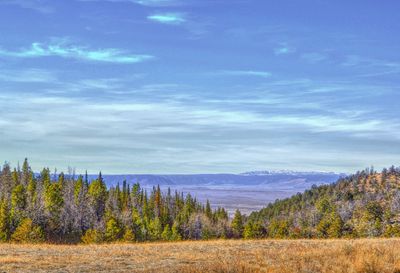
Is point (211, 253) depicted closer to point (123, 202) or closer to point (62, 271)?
point (62, 271)

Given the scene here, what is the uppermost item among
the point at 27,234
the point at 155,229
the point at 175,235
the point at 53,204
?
the point at 53,204

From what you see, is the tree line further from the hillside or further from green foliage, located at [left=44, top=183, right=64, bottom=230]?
the hillside

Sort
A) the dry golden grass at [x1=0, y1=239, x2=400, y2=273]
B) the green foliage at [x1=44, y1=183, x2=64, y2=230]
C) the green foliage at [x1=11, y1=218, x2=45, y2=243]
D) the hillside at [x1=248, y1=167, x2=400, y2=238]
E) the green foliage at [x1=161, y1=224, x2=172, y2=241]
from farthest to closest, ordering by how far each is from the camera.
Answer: the green foliage at [x1=161, y1=224, x2=172, y2=241] → the green foliage at [x1=44, y1=183, x2=64, y2=230] → the hillside at [x1=248, y1=167, x2=400, y2=238] → the green foliage at [x1=11, y1=218, x2=45, y2=243] → the dry golden grass at [x1=0, y1=239, x2=400, y2=273]

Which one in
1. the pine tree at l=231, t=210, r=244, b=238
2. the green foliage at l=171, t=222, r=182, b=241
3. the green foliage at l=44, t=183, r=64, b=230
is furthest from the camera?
the pine tree at l=231, t=210, r=244, b=238

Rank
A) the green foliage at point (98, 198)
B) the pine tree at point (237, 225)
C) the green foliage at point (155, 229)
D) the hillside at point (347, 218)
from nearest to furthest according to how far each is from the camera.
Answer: the hillside at point (347, 218)
the green foliage at point (155, 229)
the pine tree at point (237, 225)
the green foliage at point (98, 198)

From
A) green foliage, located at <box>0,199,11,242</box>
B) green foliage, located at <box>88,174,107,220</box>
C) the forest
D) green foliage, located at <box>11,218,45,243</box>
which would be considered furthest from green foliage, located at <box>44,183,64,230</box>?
green foliage, located at <box>11,218,45,243</box>

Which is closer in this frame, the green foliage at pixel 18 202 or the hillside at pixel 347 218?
the green foliage at pixel 18 202

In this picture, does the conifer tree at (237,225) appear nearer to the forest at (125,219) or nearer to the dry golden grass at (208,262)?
the forest at (125,219)

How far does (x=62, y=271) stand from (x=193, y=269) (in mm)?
5819

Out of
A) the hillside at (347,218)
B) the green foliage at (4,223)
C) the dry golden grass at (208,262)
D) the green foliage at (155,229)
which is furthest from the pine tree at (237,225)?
the dry golden grass at (208,262)

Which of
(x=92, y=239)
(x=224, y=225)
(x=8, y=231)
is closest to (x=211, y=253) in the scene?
(x=92, y=239)

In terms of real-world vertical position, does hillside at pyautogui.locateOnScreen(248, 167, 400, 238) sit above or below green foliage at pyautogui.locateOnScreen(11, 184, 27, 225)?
below

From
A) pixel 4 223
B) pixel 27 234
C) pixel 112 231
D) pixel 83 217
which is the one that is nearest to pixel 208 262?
pixel 27 234

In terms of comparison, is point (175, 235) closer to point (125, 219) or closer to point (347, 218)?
point (125, 219)
